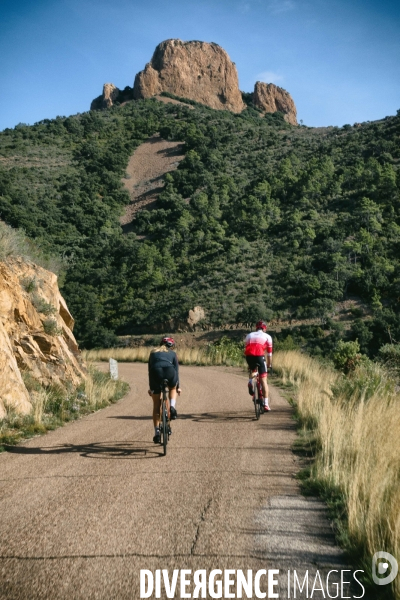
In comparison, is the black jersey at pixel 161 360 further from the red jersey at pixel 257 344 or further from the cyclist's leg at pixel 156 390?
the red jersey at pixel 257 344

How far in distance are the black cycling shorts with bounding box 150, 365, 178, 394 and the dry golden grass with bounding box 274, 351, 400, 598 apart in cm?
238

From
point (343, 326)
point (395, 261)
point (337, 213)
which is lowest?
point (343, 326)

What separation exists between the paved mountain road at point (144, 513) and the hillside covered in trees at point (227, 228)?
2316cm

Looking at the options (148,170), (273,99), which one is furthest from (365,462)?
(273,99)

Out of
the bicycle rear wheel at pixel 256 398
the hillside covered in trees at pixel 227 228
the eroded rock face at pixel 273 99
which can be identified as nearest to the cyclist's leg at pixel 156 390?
the bicycle rear wheel at pixel 256 398

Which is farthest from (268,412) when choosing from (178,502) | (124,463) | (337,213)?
(337,213)

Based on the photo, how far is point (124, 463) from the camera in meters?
6.00

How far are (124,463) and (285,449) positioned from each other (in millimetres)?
2367

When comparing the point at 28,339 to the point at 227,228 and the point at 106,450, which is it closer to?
the point at 106,450

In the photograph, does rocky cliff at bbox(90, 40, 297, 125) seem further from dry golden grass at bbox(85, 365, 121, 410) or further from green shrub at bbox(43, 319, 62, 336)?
dry golden grass at bbox(85, 365, 121, 410)

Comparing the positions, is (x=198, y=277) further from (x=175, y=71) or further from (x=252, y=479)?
(x=175, y=71)

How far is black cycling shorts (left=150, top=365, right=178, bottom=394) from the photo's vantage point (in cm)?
696

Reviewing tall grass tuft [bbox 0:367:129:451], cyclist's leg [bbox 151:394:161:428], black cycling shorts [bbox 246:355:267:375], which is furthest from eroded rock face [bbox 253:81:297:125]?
cyclist's leg [bbox 151:394:161:428]

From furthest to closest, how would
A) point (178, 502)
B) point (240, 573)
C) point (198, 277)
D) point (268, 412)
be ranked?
point (198, 277) < point (268, 412) < point (178, 502) < point (240, 573)
